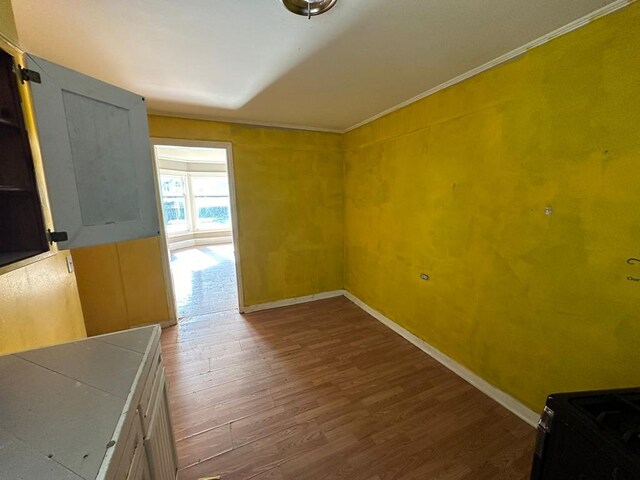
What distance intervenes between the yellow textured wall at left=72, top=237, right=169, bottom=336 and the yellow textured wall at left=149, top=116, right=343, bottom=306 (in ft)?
3.30

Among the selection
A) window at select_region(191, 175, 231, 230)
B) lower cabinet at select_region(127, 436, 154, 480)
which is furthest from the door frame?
window at select_region(191, 175, 231, 230)

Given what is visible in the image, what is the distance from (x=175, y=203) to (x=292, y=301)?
5616mm

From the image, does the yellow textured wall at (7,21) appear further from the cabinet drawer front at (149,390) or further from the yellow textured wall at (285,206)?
the yellow textured wall at (285,206)

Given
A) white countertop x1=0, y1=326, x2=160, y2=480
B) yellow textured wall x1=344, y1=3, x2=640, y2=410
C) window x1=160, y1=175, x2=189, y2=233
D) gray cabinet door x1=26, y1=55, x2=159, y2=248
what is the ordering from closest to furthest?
white countertop x1=0, y1=326, x2=160, y2=480 < gray cabinet door x1=26, y1=55, x2=159, y2=248 < yellow textured wall x1=344, y1=3, x2=640, y2=410 < window x1=160, y1=175, x2=189, y2=233

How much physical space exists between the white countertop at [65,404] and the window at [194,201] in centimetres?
623

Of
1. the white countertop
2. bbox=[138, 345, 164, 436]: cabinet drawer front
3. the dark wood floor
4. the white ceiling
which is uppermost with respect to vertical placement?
the white ceiling

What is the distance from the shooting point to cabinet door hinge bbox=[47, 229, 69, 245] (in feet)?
3.69

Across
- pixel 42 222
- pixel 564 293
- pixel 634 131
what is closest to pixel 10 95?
pixel 42 222

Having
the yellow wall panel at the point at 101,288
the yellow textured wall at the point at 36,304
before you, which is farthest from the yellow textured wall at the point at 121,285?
the yellow textured wall at the point at 36,304

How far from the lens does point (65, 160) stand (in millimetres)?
1147

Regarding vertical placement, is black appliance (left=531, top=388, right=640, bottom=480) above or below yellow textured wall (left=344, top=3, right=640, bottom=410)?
below

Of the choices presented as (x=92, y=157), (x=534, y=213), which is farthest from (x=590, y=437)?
(x=92, y=157)

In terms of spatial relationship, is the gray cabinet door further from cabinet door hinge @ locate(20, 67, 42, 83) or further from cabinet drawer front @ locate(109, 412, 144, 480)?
cabinet drawer front @ locate(109, 412, 144, 480)

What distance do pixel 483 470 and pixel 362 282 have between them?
219cm
